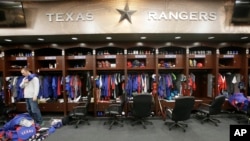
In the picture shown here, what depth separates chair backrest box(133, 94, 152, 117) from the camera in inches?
157

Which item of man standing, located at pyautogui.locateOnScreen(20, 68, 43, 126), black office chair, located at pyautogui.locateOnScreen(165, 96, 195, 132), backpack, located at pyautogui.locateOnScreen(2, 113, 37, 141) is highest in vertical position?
man standing, located at pyautogui.locateOnScreen(20, 68, 43, 126)

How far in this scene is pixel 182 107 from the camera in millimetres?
3822

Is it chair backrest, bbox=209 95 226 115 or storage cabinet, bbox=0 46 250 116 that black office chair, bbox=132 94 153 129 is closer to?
storage cabinet, bbox=0 46 250 116

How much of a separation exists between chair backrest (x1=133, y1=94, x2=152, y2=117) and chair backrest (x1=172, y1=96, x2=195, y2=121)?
0.60m

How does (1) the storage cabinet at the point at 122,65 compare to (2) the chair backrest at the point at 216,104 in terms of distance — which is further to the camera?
(1) the storage cabinet at the point at 122,65

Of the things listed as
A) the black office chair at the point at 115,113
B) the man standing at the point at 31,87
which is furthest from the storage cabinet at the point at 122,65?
the man standing at the point at 31,87

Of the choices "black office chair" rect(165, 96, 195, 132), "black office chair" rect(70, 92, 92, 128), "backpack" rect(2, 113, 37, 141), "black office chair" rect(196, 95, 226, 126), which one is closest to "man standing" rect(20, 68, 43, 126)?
"backpack" rect(2, 113, 37, 141)

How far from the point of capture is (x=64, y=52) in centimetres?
512

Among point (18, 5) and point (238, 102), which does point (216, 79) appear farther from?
point (18, 5)

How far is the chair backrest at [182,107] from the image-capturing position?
3.78 metres

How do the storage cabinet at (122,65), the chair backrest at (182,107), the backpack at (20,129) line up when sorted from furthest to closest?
1. the storage cabinet at (122,65)
2. the chair backrest at (182,107)
3. the backpack at (20,129)

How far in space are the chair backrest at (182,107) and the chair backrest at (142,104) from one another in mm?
602

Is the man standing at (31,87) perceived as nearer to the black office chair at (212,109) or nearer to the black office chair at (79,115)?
the black office chair at (79,115)

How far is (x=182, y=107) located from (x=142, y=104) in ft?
3.00
